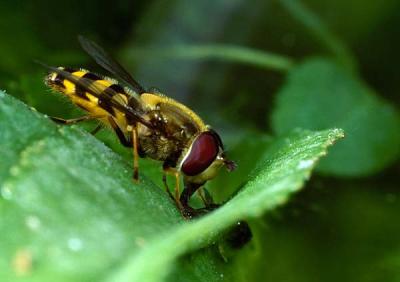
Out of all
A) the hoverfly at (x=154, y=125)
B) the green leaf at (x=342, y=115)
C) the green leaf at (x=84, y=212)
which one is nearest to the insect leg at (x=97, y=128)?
the hoverfly at (x=154, y=125)

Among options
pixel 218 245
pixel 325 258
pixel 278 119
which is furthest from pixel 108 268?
pixel 278 119

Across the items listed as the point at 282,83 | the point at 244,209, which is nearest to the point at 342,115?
the point at 282,83

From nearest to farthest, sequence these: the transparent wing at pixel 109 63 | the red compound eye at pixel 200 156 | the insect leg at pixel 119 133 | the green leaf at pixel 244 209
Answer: the green leaf at pixel 244 209 < the red compound eye at pixel 200 156 < the insect leg at pixel 119 133 < the transparent wing at pixel 109 63

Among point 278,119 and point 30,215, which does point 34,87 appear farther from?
point 30,215

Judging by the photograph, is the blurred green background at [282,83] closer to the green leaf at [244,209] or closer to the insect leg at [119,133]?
Answer: the insect leg at [119,133]

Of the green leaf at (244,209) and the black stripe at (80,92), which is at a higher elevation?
the green leaf at (244,209)

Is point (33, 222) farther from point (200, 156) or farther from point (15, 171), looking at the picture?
point (200, 156)
